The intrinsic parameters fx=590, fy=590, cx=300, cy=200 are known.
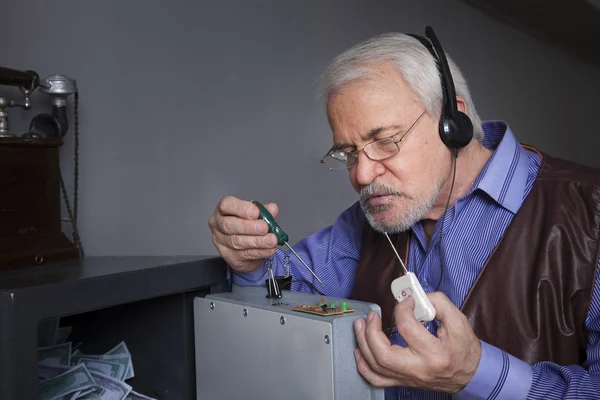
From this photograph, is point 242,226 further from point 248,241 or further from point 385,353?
point 385,353

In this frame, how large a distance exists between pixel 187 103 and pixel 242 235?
1.01 m

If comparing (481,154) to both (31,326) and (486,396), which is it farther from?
(31,326)

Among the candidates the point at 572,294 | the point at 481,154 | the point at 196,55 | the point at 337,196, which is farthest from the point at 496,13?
the point at 572,294

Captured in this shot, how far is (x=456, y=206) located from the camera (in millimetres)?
1310

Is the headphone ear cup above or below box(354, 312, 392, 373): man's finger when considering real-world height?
above

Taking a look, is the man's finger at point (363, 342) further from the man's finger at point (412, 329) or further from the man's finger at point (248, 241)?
the man's finger at point (248, 241)

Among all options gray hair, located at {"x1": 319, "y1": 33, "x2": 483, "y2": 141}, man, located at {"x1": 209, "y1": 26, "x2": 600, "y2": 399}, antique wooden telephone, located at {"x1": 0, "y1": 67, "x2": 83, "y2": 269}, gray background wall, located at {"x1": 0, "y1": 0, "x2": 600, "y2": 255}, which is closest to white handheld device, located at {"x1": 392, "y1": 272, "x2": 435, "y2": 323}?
man, located at {"x1": 209, "y1": 26, "x2": 600, "y2": 399}

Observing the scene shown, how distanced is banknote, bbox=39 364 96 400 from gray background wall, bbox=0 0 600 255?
0.70 meters

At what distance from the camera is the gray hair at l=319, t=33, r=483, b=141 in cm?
125

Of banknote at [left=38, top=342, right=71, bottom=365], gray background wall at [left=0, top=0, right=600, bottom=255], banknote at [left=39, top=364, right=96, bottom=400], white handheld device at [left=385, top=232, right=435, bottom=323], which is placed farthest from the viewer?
gray background wall at [left=0, top=0, right=600, bottom=255]

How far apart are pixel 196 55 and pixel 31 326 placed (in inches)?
57.0

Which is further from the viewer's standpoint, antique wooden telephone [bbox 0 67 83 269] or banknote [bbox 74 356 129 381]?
antique wooden telephone [bbox 0 67 83 269]

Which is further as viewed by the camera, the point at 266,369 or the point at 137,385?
the point at 137,385

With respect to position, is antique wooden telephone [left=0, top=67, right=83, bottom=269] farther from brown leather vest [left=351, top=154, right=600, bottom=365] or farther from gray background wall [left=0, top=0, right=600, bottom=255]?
brown leather vest [left=351, top=154, right=600, bottom=365]
